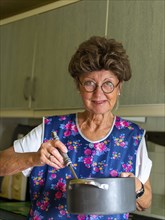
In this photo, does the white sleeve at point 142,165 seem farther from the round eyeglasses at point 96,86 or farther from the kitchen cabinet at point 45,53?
the kitchen cabinet at point 45,53

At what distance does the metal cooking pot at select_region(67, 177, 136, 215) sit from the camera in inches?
39.7

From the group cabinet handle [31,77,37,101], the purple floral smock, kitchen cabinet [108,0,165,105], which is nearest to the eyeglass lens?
the purple floral smock

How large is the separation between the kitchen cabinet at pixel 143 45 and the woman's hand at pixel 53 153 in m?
0.75

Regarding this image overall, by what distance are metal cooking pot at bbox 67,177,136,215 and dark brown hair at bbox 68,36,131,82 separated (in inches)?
13.9

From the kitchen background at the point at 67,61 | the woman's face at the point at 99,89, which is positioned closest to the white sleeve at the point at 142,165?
the woman's face at the point at 99,89

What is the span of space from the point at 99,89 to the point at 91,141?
0.18m

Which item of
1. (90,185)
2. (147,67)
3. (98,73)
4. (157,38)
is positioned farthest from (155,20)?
(90,185)

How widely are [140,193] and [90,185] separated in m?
0.26

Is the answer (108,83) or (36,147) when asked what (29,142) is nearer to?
(36,147)

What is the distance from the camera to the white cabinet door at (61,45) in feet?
6.88

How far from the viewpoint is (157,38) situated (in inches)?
69.6

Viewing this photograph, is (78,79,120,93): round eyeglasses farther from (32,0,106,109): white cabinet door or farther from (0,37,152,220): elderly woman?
(32,0,106,109): white cabinet door

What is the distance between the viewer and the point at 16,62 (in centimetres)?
256

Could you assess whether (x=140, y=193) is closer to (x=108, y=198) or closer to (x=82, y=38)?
(x=108, y=198)
